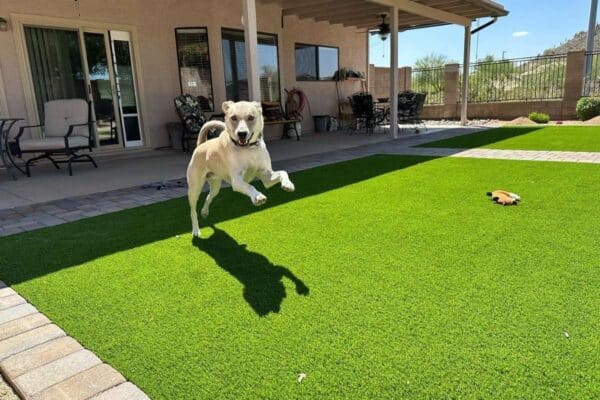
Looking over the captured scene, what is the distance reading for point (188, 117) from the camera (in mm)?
7914

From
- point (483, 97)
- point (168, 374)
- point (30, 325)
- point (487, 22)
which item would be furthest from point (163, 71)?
point (483, 97)

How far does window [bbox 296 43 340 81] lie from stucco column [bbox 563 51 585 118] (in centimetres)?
685

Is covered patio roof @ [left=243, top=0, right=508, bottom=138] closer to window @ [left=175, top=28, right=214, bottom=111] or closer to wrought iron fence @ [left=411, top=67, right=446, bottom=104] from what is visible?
window @ [left=175, top=28, right=214, bottom=111]

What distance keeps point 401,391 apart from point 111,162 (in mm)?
6894

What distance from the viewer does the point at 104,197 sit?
4.77m

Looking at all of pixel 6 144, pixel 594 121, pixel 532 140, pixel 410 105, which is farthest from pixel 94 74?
pixel 594 121

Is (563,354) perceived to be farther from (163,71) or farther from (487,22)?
(487,22)

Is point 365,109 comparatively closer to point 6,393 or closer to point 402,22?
point 402,22

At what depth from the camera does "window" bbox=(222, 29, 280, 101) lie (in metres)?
9.23

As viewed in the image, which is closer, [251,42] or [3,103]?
[251,42]

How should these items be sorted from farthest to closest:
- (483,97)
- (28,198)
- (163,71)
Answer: (483,97) → (163,71) → (28,198)

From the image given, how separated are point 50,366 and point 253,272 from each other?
116 centimetres

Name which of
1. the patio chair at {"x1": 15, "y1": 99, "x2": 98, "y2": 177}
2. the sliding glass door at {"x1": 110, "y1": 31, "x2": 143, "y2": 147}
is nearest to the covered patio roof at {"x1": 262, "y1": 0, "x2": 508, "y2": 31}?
the sliding glass door at {"x1": 110, "y1": 31, "x2": 143, "y2": 147}

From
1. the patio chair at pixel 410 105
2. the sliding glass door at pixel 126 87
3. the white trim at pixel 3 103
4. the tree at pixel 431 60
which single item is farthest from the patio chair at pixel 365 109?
the tree at pixel 431 60
